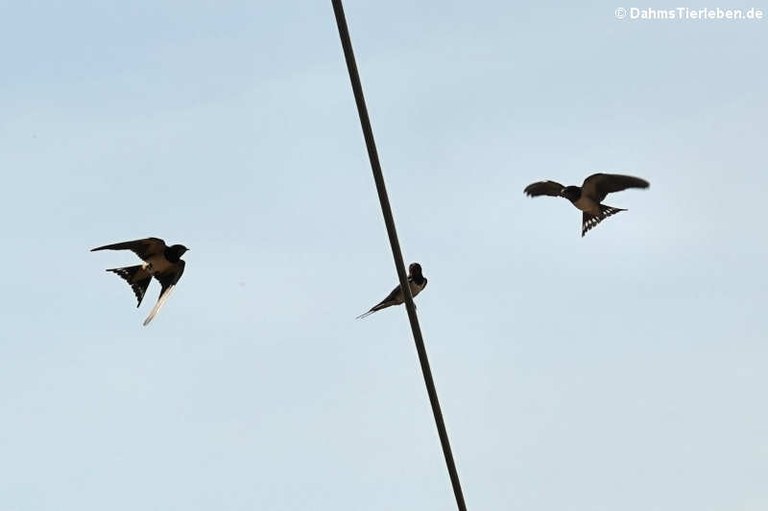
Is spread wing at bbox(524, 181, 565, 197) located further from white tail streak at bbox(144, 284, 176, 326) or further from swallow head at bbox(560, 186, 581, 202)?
white tail streak at bbox(144, 284, 176, 326)

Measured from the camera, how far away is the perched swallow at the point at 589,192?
28.3 feet

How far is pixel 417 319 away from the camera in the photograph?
3.94 m

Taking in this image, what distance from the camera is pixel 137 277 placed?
31.4 ft

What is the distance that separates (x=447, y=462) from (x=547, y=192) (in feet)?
19.0

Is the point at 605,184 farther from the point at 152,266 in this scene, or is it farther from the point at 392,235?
the point at 392,235

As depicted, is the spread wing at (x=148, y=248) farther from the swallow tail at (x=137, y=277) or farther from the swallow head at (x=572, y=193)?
the swallow head at (x=572, y=193)

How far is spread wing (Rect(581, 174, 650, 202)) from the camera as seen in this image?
7964 millimetres

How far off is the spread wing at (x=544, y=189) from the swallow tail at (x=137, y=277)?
3.16 meters

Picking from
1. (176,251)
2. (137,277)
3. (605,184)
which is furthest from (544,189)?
(137,277)

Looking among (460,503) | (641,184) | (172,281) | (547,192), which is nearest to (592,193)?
(547,192)

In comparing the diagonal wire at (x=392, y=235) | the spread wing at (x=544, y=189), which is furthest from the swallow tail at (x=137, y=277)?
the diagonal wire at (x=392, y=235)

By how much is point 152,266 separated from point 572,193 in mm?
3428

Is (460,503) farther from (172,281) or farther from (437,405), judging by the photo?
(172,281)

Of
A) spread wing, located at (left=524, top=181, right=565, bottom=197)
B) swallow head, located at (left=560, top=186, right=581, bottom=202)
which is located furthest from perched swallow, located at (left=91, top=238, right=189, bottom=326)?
swallow head, located at (left=560, top=186, right=581, bottom=202)
